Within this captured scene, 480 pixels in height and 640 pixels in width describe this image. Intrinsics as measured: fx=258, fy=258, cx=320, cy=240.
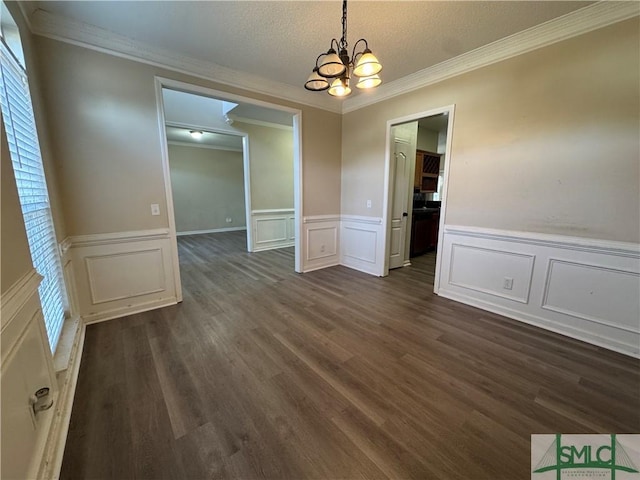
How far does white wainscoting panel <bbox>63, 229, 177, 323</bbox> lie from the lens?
8.16ft

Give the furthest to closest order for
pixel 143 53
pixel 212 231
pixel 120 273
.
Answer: pixel 212 231
pixel 120 273
pixel 143 53

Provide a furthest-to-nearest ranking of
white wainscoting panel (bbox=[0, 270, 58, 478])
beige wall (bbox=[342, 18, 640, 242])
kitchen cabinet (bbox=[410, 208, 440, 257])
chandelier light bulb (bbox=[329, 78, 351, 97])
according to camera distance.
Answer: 1. kitchen cabinet (bbox=[410, 208, 440, 257])
2. beige wall (bbox=[342, 18, 640, 242])
3. chandelier light bulb (bbox=[329, 78, 351, 97])
4. white wainscoting panel (bbox=[0, 270, 58, 478])

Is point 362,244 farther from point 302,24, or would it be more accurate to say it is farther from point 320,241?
point 302,24

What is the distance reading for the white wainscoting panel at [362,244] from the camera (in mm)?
4000

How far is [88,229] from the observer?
2471 mm

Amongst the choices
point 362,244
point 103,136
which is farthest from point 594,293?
point 103,136

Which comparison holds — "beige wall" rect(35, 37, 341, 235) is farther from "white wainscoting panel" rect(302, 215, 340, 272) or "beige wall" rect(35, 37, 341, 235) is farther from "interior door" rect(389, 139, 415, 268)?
"interior door" rect(389, 139, 415, 268)

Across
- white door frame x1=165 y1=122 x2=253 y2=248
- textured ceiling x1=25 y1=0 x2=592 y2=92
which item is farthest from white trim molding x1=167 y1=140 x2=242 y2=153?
textured ceiling x1=25 y1=0 x2=592 y2=92

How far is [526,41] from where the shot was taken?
7.70ft

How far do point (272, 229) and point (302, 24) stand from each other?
4.01 meters

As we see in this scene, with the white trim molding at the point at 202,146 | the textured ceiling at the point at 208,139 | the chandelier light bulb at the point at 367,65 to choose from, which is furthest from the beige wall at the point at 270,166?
the chandelier light bulb at the point at 367,65

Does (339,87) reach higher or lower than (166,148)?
higher

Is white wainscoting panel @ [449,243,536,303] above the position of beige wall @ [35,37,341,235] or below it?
below

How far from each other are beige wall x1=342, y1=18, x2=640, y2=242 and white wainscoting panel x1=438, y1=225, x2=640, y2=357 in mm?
131
